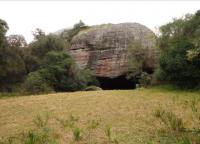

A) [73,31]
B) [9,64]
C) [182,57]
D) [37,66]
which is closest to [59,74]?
[37,66]

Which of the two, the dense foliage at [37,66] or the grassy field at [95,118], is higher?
the dense foliage at [37,66]

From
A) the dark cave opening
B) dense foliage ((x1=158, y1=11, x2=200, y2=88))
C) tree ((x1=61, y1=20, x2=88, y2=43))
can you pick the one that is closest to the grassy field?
dense foliage ((x1=158, y1=11, x2=200, y2=88))

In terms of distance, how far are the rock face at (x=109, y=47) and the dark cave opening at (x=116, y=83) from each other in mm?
1044

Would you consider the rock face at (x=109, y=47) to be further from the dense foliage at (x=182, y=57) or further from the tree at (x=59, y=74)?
the dense foliage at (x=182, y=57)

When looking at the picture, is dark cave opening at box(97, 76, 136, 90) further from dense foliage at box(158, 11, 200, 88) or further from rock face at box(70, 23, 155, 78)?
dense foliage at box(158, 11, 200, 88)

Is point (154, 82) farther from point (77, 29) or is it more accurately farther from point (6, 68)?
point (77, 29)

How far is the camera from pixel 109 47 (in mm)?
39875

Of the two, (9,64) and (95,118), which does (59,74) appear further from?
(95,118)

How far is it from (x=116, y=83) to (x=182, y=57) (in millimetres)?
16139

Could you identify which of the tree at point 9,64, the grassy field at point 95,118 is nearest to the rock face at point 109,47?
the tree at point 9,64

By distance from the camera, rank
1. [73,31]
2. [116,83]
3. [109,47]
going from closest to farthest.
Result: [109,47]
[116,83]
[73,31]

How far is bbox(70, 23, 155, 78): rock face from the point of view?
3833 centimetres

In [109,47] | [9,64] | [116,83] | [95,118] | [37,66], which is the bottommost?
[95,118]

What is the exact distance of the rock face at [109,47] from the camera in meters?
38.3
